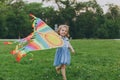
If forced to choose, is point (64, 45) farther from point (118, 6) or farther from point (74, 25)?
point (118, 6)

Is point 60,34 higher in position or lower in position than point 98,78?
higher

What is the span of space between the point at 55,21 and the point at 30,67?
179ft

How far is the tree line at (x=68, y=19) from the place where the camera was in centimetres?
6262

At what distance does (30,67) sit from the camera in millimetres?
12844

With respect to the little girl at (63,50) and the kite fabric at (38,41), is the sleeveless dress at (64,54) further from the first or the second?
the kite fabric at (38,41)

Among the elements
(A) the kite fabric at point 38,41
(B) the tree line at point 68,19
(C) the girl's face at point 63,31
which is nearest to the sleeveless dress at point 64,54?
(C) the girl's face at point 63,31

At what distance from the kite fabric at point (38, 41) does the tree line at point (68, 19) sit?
5085 cm

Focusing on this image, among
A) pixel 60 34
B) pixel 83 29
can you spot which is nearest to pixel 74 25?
pixel 83 29

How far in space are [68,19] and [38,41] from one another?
57446 mm

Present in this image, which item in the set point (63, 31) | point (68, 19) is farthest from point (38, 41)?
point (68, 19)

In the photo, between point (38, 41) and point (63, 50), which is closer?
point (38, 41)

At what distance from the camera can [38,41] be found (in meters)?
9.82

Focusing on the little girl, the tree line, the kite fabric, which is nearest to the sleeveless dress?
the little girl

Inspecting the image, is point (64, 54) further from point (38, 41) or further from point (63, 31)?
point (38, 41)
